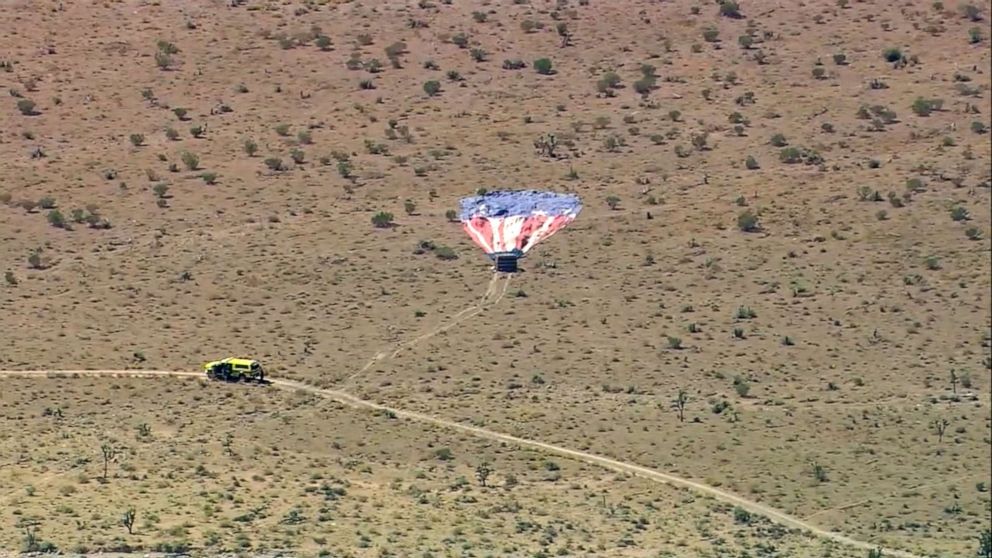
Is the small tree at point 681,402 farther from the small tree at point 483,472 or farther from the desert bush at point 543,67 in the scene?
the desert bush at point 543,67

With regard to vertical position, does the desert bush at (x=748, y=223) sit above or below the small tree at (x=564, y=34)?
below

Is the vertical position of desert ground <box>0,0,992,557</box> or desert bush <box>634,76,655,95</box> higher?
desert bush <box>634,76,655,95</box>

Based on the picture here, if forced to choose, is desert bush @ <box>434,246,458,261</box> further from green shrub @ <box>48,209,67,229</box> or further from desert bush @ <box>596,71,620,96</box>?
desert bush @ <box>596,71,620,96</box>

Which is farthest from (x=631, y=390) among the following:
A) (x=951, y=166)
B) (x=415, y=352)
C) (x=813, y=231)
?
(x=951, y=166)

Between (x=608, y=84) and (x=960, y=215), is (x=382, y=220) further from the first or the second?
(x=960, y=215)

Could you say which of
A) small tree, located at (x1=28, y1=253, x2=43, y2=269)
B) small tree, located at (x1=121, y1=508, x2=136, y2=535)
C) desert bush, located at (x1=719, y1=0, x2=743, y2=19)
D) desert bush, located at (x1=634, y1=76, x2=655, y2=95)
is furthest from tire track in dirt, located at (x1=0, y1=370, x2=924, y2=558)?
desert bush, located at (x1=719, y1=0, x2=743, y2=19)

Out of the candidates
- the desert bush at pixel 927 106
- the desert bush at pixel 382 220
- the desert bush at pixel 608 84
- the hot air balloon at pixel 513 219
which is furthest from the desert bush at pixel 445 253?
the desert bush at pixel 927 106
